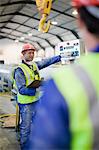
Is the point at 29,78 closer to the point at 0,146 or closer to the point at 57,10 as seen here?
the point at 0,146

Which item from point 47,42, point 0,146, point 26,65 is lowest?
point 0,146

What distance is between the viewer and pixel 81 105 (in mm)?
749

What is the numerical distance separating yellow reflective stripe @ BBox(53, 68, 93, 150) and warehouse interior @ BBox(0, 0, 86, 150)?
445 cm

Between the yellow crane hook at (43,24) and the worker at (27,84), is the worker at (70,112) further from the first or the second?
the yellow crane hook at (43,24)

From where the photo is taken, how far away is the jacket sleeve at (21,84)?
4770 millimetres

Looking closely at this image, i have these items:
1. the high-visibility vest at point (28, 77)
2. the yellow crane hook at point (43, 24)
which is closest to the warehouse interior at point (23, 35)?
the high-visibility vest at point (28, 77)

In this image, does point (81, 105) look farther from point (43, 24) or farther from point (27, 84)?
point (43, 24)

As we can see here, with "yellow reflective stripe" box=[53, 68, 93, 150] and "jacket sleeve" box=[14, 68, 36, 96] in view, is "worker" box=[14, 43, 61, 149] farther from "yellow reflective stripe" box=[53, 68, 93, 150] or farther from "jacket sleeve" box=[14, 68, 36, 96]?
"yellow reflective stripe" box=[53, 68, 93, 150]

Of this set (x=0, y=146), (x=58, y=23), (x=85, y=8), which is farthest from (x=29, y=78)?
(x=58, y=23)

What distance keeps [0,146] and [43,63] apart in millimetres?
1770

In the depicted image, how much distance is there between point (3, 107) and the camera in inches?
403

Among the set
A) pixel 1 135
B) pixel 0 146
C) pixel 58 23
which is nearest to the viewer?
pixel 0 146

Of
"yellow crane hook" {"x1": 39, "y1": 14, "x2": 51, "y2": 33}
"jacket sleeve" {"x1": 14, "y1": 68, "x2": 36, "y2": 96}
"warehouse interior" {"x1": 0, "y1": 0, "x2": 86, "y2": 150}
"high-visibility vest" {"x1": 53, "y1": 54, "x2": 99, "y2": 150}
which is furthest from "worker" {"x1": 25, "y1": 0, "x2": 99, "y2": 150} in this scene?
"yellow crane hook" {"x1": 39, "y1": 14, "x2": 51, "y2": 33}

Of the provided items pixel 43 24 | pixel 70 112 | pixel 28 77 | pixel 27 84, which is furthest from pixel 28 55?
pixel 70 112
